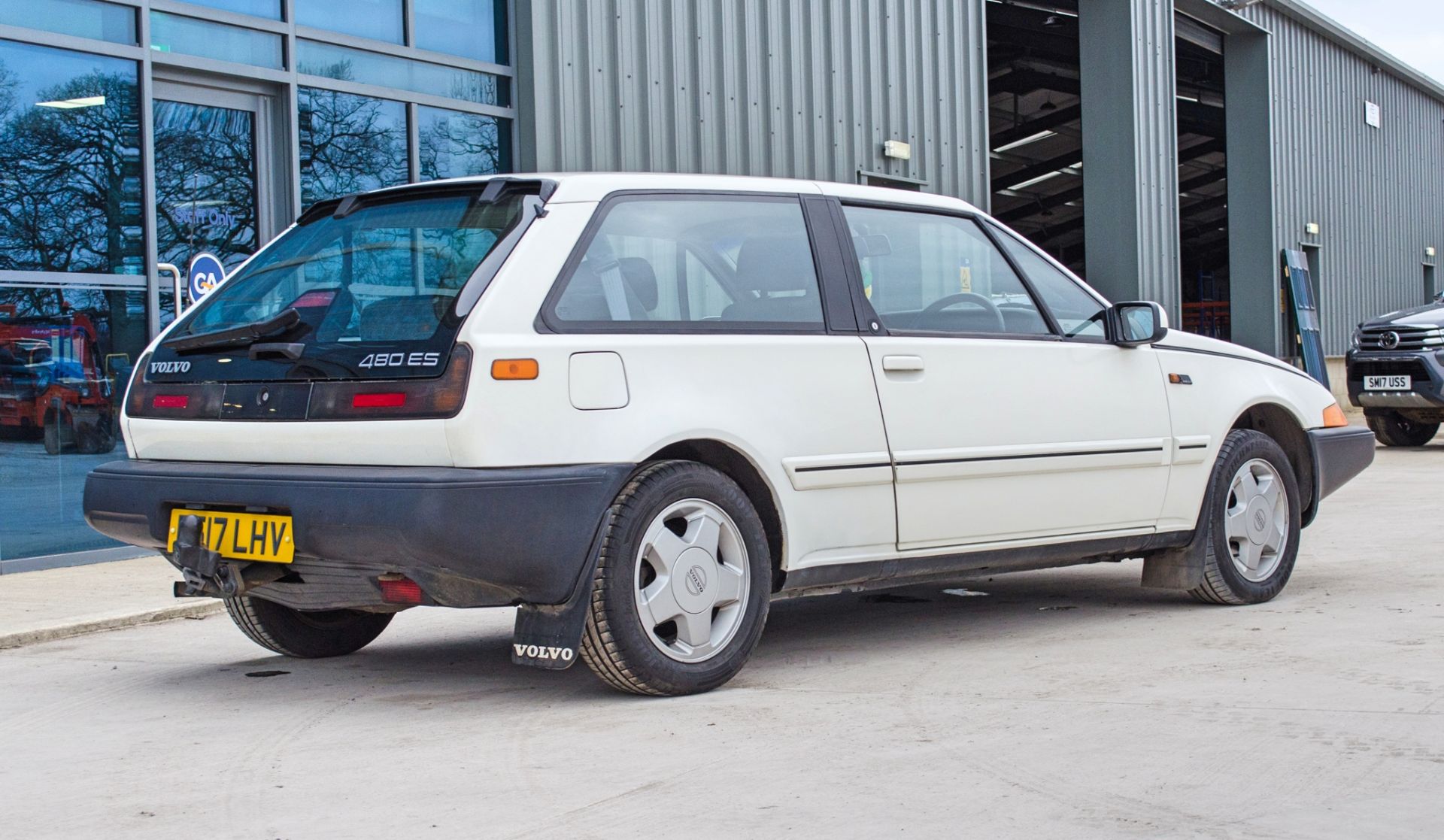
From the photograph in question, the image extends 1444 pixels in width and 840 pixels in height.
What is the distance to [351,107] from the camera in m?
10.5

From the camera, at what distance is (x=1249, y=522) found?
6.29m

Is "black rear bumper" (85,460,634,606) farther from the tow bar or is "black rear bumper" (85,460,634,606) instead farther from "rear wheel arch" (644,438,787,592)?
"rear wheel arch" (644,438,787,592)

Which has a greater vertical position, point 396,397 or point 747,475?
point 396,397

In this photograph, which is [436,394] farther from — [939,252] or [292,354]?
[939,252]

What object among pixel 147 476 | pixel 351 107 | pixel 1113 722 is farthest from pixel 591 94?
pixel 1113 722

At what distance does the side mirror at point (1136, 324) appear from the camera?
229 inches

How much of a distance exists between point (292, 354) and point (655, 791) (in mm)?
1730

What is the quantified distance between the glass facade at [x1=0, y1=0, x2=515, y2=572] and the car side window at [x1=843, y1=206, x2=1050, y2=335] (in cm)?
454

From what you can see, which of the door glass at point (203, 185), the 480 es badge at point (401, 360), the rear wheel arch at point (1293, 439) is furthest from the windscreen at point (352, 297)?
the door glass at point (203, 185)

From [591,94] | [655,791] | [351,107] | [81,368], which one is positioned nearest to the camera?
Answer: [655,791]

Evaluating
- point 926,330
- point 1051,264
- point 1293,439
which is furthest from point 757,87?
point 926,330

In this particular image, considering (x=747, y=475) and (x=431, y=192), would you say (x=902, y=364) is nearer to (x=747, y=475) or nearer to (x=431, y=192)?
(x=747, y=475)

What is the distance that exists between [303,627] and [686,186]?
6.59 ft

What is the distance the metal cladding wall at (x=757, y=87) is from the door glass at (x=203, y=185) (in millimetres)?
2247
